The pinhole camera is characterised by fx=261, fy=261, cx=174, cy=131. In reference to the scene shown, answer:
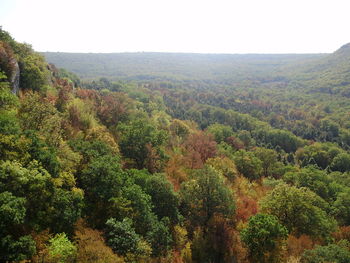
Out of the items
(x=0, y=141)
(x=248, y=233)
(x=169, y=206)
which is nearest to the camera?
(x=0, y=141)

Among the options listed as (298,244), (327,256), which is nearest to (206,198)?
(298,244)

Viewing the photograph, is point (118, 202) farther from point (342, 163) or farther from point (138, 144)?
point (342, 163)

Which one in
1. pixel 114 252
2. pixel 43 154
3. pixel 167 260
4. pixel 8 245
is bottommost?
pixel 167 260

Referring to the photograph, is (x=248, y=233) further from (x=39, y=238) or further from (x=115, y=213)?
(x=39, y=238)

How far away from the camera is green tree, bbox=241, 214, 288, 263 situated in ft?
98.6

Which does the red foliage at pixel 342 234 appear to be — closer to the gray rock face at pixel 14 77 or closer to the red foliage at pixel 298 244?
the red foliage at pixel 298 244

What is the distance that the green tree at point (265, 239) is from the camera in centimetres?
3005

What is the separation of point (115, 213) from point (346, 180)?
87.9m

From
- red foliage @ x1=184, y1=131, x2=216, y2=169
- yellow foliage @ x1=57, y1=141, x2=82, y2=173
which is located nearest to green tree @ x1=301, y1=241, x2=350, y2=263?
yellow foliage @ x1=57, y1=141, x2=82, y2=173

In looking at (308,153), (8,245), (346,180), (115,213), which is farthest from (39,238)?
(308,153)

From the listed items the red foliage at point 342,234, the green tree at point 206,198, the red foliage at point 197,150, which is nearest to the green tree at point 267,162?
the red foliage at point 197,150

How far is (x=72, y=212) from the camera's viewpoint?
2550 centimetres

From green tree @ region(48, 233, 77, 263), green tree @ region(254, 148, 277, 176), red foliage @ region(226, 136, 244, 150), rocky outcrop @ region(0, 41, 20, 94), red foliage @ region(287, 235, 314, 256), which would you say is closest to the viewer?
green tree @ region(48, 233, 77, 263)

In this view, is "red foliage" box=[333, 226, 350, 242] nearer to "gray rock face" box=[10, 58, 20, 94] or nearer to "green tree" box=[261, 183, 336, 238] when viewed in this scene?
"green tree" box=[261, 183, 336, 238]
